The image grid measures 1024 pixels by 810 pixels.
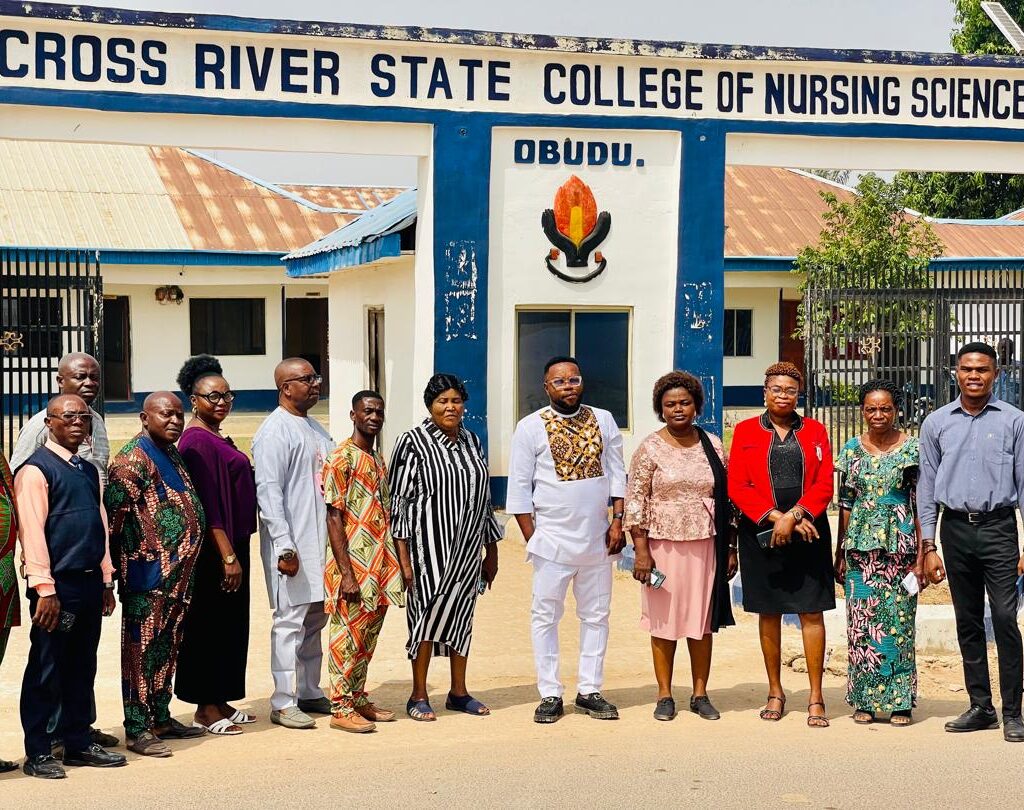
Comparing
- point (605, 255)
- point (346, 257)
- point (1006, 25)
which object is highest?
point (1006, 25)

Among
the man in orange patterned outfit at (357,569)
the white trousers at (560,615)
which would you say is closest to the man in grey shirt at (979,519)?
the white trousers at (560,615)

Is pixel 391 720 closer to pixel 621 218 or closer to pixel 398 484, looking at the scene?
pixel 398 484

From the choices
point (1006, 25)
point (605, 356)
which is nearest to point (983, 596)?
point (605, 356)

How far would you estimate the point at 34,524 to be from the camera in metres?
5.23

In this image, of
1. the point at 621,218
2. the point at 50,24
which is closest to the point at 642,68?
the point at 621,218

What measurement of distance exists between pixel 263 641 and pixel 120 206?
57.3 ft

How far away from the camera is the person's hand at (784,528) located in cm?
610

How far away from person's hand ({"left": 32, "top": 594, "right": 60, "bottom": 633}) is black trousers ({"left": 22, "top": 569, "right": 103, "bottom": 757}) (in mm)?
30

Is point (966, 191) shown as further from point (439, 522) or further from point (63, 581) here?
point (63, 581)

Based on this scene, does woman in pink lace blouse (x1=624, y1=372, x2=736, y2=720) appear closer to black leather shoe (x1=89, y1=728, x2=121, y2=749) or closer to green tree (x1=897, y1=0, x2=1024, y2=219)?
black leather shoe (x1=89, y1=728, x2=121, y2=749)

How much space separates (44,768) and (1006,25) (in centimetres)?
2352

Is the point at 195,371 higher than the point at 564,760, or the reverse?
the point at 195,371

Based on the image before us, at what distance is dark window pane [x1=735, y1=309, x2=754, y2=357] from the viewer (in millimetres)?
25562

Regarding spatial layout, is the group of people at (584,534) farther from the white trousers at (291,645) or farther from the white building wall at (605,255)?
the white building wall at (605,255)
